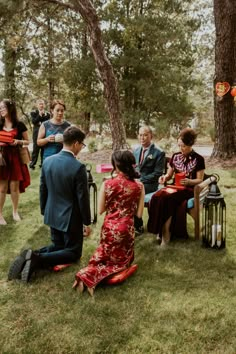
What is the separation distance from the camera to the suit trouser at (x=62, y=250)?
3.76 metres

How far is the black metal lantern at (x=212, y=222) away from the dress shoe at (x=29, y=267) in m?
1.84

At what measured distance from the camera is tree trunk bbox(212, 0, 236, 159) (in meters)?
8.19

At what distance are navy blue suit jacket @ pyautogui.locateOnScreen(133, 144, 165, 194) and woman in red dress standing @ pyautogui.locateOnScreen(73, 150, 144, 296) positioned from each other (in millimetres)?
1283

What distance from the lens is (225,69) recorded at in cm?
833

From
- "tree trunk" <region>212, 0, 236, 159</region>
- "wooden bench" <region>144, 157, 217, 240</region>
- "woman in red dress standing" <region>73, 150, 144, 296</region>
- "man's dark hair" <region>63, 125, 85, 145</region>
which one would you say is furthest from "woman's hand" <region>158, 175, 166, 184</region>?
"tree trunk" <region>212, 0, 236, 159</region>

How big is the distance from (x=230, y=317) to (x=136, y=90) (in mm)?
18166

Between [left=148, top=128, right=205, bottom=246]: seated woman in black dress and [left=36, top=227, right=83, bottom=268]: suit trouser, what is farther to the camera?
[left=148, top=128, right=205, bottom=246]: seated woman in black dress

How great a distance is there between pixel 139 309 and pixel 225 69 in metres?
6.57

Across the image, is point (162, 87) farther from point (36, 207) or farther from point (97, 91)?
point (36, 207)

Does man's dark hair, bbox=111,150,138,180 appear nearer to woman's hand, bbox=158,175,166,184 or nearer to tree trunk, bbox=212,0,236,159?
woman's hand, bbox=158,175,166,184

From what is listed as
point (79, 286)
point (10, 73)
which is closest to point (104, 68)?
point (79, 286)

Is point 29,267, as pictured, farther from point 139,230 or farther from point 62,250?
point 139,230

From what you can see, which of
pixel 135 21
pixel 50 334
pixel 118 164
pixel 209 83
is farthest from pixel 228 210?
pixel 209 83

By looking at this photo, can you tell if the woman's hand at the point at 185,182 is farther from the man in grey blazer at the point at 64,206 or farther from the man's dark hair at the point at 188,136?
the man in grey blazer at the point at 64,206
